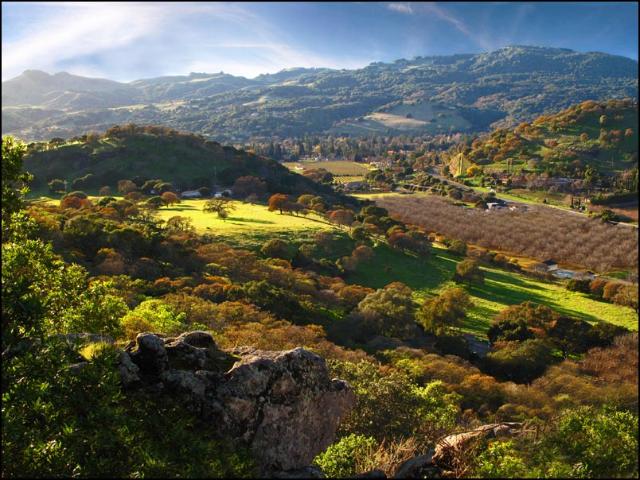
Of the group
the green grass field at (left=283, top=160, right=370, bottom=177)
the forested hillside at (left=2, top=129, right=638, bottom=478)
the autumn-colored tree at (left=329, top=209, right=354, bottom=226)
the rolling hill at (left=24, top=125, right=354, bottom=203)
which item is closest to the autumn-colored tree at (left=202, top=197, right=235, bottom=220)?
the forested hillside at (left=2, top=129, right=638, bottom=478)

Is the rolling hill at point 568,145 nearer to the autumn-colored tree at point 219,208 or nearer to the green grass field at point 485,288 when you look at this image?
the green grass field at point 485,288

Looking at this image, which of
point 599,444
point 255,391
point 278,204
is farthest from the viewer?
point 278,204

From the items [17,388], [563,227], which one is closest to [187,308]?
[17,388]

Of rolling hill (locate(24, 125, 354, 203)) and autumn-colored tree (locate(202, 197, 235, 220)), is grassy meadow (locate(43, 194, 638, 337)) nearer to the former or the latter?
autumn-colored tree (locate(202, 197, 235, 220))

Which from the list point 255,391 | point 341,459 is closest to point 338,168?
point 341,459

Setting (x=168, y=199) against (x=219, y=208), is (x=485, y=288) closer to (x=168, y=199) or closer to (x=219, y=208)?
(x=219, y=208)

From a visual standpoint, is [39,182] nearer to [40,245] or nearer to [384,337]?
[384,337]

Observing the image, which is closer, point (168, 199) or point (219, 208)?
point (219, 208)
